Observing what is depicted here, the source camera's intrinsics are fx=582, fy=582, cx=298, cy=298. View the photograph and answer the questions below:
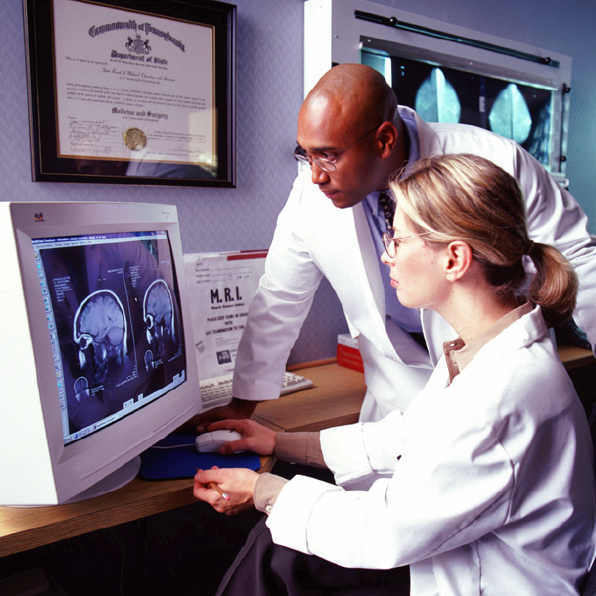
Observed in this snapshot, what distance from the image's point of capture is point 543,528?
90cm

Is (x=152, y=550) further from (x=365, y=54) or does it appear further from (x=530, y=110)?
(x=530, y=110)

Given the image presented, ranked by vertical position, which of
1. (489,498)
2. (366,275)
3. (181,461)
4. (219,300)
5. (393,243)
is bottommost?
(181,461)

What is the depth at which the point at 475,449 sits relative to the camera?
0.86 meters

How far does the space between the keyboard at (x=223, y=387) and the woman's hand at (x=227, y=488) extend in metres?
0.52

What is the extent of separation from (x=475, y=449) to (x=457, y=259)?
0.33 m

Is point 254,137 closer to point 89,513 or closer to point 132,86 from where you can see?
point 132,86

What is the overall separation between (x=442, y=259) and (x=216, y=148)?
1047mm

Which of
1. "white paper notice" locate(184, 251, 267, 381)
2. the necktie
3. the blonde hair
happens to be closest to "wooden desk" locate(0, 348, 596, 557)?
"white paper notice" locate(184, 251, 267, 381)

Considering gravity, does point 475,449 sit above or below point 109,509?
above

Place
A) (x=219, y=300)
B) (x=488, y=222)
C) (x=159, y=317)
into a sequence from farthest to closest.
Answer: (x=219, y=300)
(x=159, y=317)
(x=488, y=222)

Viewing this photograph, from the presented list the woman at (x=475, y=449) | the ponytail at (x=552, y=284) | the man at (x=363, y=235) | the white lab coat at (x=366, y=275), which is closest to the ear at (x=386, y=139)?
the man at (x=363, y=235)

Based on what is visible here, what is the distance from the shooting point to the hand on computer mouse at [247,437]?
132 centimetres

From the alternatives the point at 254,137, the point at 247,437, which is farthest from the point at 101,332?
the point at 254,137

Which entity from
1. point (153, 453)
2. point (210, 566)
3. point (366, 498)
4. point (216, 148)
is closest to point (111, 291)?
point (153, 453)
